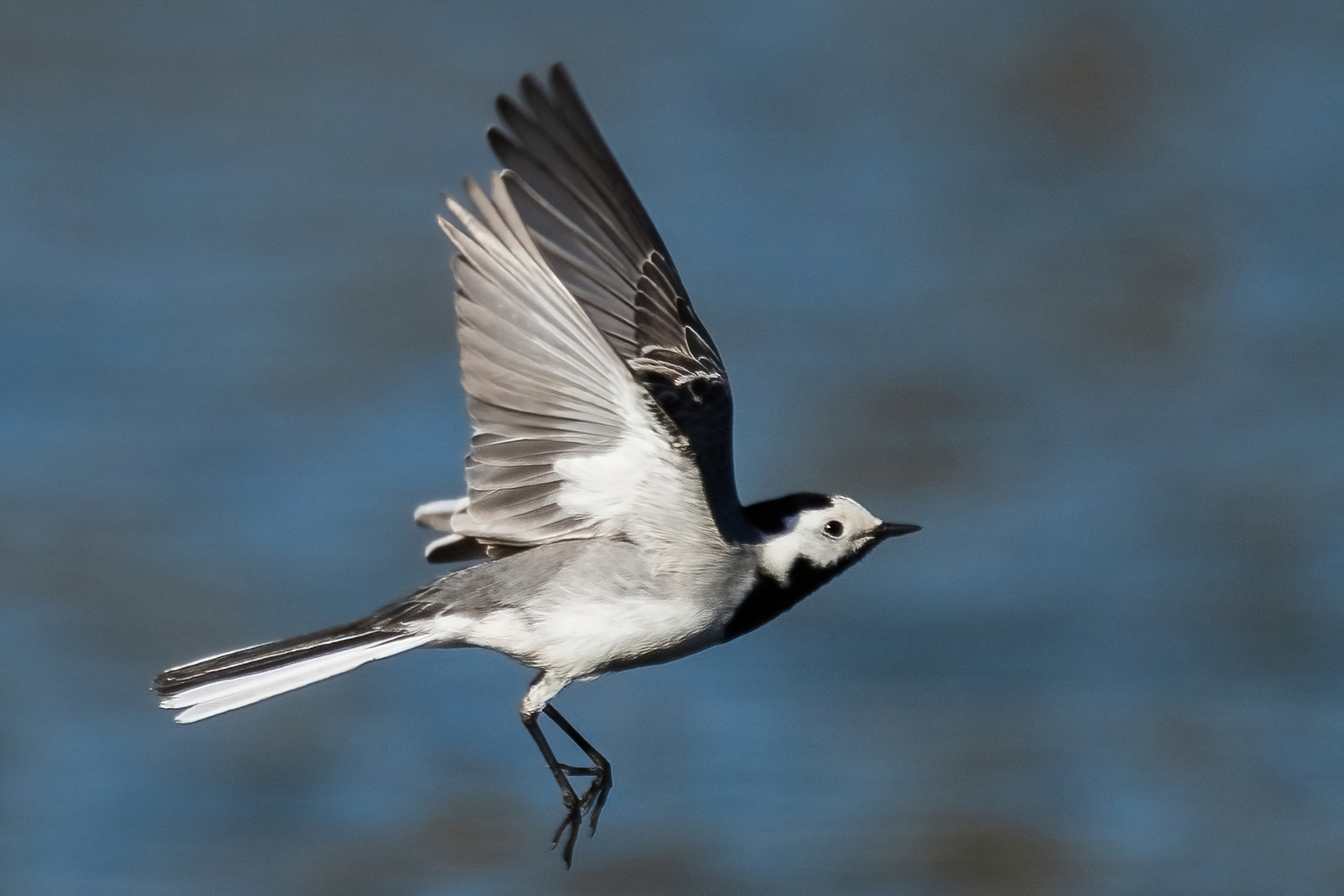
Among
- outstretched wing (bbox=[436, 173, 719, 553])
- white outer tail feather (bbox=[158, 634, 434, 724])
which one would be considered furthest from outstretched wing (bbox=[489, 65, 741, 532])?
white outer tail feather (bbox=[158, 634, 434, 724])

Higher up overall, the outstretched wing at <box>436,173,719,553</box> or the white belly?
the outstretched wing at <box>436,173,719,553</box>

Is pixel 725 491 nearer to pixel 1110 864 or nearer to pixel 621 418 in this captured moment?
pixel 621 418

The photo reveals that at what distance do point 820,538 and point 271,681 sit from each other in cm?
170

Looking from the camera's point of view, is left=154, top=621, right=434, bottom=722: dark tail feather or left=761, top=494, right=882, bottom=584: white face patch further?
left=761, top=494, right=882, bottom=584: white face patch

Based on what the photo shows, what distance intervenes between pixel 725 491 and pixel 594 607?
51 cm

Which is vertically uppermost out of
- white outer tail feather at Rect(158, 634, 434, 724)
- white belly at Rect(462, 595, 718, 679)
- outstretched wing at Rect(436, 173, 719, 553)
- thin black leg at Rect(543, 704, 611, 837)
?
outstretched wing at Rect(436, 173, 719, 553)

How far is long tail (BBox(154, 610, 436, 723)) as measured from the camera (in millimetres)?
5906

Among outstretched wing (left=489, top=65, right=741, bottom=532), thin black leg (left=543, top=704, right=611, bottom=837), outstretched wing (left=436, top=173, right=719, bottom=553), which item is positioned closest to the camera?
outstretched wing (left=436, top=173, right=719, bottom=553)

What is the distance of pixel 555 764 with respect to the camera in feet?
19.1

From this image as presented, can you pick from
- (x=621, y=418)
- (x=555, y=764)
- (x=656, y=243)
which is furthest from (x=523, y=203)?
(x=555, y=764)

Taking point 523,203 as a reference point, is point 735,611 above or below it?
below

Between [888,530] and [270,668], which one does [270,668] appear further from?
→ [888,530]

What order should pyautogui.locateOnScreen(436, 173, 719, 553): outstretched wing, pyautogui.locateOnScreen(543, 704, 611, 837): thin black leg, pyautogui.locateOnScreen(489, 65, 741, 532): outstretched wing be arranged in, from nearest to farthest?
pyautogui.locateOnScreen(436, 173, 719, 553): outstretched wing
pyautogui.locateOnScreen(489, 65, 741, 532): outstretched wing
pyautogui.locateOnScreen(543, 704, 611, 837): thin black leg

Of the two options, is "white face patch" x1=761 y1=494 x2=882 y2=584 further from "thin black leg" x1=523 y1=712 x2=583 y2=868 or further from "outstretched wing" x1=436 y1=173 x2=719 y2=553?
"thin black leg" x1=523 y1=712 x2=583 y2=868
